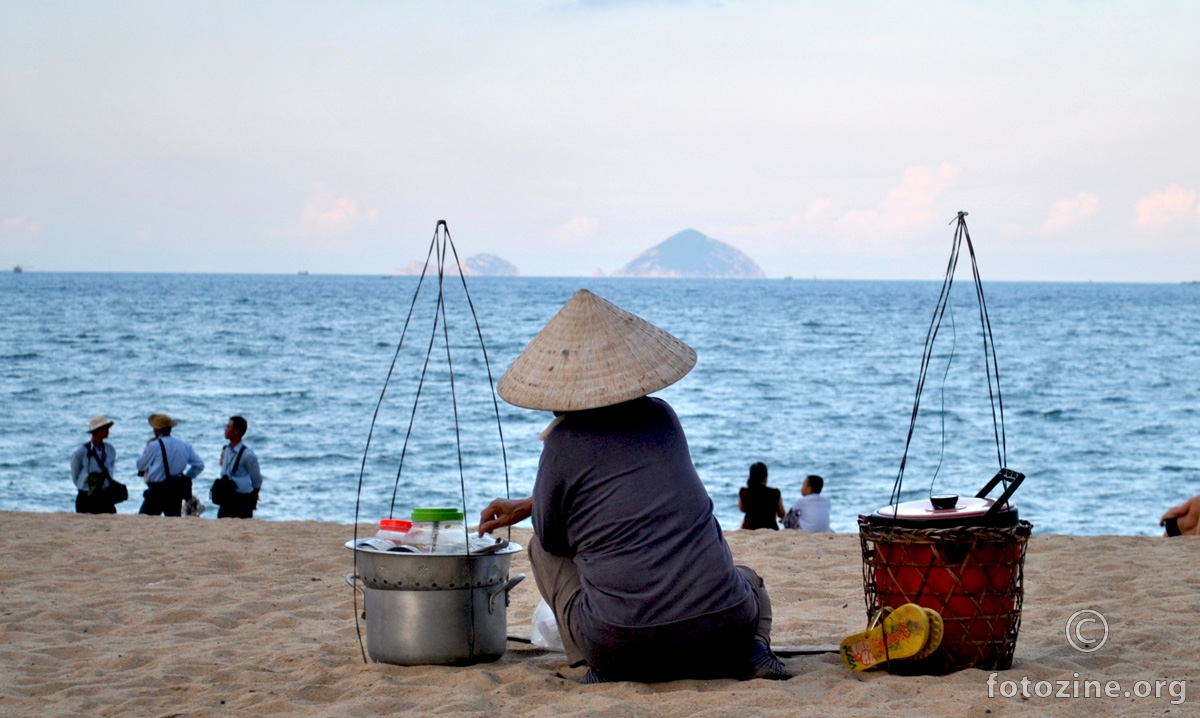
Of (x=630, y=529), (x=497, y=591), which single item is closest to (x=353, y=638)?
(x=497, y=591)

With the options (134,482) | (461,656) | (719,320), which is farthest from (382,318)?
(461,656)

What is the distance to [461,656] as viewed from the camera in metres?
3.97

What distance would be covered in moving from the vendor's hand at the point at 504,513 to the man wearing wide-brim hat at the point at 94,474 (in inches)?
263

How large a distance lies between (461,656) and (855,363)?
35.2 meters

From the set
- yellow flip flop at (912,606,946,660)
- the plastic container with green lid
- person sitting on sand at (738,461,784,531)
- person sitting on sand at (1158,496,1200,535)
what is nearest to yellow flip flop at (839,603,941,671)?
yellow flip flop at (912,606,946,660)

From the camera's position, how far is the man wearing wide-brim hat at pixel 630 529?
3.48 m

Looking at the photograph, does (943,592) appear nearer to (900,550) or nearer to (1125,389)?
(900,550)

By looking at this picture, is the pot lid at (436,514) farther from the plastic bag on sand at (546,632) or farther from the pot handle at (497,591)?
the plastic bag on sand at (546,632)

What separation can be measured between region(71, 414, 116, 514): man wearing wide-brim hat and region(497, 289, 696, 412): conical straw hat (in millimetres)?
6833

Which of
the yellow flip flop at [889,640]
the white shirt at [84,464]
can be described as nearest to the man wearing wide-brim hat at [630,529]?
the yellow flip flop at [889,640]

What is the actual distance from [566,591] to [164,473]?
263 inches

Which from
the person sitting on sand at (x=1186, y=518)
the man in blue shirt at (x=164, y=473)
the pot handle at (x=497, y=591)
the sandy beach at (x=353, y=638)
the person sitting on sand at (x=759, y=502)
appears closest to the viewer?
the sandy beach at (x=353, y=638)

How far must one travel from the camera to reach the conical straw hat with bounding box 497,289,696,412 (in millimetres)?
3559

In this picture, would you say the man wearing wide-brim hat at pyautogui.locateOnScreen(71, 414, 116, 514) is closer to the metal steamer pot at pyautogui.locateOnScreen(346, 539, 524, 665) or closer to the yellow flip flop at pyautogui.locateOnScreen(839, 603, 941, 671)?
the metal steamer pot at pyautogui.locateOnScreen(346, 539, 524, 665)
